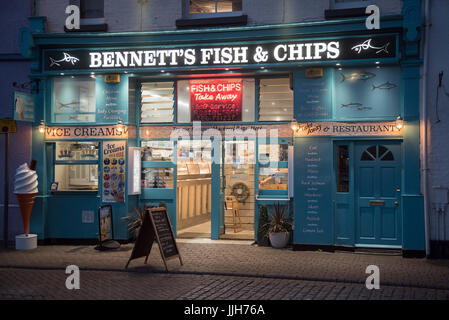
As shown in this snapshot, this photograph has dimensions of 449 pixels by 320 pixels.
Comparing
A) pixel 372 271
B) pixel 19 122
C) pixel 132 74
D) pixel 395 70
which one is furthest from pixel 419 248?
pixel 19 122

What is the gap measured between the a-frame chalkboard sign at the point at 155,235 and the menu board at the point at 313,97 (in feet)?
13.1

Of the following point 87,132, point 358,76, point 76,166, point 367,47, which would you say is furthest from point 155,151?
point 367,47

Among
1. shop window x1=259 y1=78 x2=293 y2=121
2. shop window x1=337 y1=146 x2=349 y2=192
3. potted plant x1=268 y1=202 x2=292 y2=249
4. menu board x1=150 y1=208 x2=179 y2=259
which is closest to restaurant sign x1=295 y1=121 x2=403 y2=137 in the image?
shop window x1=337 y1=146 x2=349 y2=192

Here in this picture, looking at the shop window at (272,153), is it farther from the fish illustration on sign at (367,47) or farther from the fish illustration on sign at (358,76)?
the fish illustration on sign at (367,47)

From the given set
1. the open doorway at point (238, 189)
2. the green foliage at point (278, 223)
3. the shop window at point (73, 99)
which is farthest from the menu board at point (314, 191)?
the shop window at point (73, 99)

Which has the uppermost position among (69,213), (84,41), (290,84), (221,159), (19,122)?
(84,41)

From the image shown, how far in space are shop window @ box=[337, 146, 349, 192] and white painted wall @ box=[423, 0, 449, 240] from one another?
1.77m

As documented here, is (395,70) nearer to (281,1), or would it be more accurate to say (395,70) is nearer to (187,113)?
(281,1)

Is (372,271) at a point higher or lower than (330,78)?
lower

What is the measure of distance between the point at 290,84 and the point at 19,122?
6905 millimetres

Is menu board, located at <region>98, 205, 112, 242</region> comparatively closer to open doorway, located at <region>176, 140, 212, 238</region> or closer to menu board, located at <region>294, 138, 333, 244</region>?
open doorway, located at <region>176, 140, 212, 238</region>

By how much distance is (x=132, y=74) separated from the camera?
12.4 m
